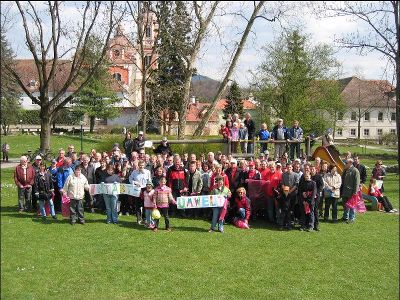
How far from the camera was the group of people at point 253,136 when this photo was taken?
1700 centimetres

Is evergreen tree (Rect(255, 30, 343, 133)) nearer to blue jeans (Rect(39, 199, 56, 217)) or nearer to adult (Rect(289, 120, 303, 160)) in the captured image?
adult (Rect(289, 120, 303, 160))

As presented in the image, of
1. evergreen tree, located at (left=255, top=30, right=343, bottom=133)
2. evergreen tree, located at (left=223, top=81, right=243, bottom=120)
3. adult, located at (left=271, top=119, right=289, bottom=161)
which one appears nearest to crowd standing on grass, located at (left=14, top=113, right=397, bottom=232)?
adult, located at (left=271, top=119, right=289, bottom=161)

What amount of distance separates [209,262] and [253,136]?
853 cm

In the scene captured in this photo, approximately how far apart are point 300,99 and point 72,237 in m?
33.1

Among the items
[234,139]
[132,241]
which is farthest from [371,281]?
[234,139]

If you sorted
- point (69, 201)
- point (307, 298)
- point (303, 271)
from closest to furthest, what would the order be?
point (307, 298) → point (303, 271) → point (69, 201)

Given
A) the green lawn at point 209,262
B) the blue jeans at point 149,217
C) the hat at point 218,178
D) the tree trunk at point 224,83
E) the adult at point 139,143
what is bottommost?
the green lawn at point 209,262

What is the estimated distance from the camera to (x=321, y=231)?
1230 cm

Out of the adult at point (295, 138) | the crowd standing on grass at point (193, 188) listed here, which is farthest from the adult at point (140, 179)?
the adult at point (295, 138)

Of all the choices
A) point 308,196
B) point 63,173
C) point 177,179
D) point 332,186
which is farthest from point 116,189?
point 332,186

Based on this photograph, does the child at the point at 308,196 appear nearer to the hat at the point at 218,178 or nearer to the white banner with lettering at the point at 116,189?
the hat at the point at 218,178

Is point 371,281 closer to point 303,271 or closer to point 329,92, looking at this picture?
point 303,271

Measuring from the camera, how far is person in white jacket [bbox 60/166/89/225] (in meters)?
11.3

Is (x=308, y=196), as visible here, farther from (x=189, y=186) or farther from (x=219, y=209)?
(x=189, y=186)
